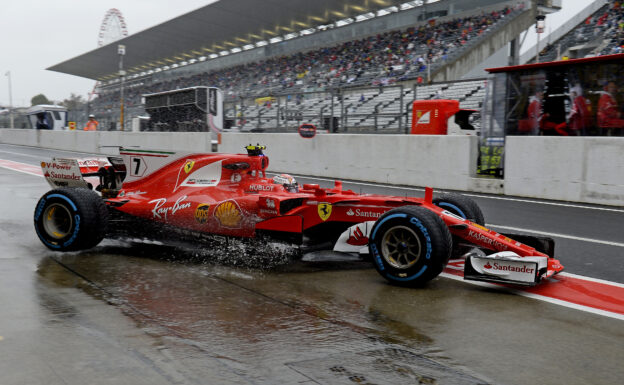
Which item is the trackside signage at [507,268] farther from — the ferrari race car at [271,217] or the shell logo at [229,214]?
the shell logo at [229,214]

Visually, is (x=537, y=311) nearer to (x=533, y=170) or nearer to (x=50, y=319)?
(x=50, y=319)

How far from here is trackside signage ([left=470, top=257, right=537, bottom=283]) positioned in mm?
4852

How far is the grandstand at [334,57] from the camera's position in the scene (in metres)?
16.4

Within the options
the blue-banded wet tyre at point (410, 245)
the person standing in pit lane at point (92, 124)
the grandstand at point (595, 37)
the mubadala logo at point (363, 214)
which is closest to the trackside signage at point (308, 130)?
the mubadala logo at point (363, 214)

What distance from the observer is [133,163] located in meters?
7.31

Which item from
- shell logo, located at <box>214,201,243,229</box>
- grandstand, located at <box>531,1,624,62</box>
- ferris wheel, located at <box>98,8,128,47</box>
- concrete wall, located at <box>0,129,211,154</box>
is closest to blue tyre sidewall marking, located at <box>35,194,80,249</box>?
shell logo, located at <box>214,201,243,229</box>

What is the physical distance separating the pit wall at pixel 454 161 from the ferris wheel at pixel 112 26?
5277 cm

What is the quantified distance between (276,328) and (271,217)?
2006 millimetres

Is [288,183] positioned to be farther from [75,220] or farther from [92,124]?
[92,124]

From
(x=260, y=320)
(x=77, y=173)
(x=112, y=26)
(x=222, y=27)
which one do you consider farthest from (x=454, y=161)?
(x=112, y=26)

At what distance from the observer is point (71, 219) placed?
6.49m

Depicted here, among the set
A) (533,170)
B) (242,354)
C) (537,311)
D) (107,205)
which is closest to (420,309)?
(537,311)

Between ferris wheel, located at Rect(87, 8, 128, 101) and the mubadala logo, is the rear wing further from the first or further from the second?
ferris wheel, located at Rect(87, 8, 128, 101)

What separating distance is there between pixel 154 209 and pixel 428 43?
99.3ft
